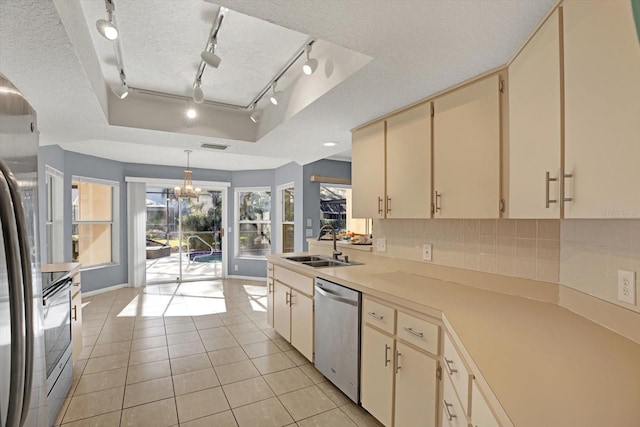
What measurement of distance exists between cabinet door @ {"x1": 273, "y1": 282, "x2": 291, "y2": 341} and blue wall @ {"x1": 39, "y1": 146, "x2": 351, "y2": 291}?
211 centimetres

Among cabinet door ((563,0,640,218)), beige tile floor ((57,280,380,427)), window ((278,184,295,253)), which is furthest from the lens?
window ((278,184,295,253))

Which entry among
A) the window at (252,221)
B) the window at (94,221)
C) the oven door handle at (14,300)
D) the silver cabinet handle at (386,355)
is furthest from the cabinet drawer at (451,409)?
the window at (94,221)

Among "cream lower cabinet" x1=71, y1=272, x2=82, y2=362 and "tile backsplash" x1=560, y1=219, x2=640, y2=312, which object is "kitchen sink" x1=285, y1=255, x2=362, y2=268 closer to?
"tile backsplash" x1=560, y1=219, x2=640, y2=312

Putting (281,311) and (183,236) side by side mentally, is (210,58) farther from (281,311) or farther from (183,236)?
(183,236)

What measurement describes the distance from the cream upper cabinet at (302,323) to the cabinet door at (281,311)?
0.33 ft

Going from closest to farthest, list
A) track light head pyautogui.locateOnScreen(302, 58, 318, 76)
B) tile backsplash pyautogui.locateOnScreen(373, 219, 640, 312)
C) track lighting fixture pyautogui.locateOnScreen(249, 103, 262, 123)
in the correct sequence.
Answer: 1. tile backsplash pyautogui.locateOnScreen(373, 219, 640, 312)
2. track light head pyautogui.locateOnScreen(302, 58, 318, 76)
3. track lighting fixture pyautogui.locateOnScreen(249, 103, 262, 123)

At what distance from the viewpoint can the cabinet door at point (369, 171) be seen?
8.60 ft

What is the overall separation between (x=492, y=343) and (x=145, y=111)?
3.25 metres

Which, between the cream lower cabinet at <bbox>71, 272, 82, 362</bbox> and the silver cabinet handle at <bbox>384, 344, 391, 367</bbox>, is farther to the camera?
the cream lower cabinet at <bbox>71, 272, 82, 362</bbox>

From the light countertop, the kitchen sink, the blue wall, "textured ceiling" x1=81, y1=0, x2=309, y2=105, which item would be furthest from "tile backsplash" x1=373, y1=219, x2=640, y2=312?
the blue wall

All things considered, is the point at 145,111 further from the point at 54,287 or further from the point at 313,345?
the point at 313,345

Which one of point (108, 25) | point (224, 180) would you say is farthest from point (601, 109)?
point (224, 180)

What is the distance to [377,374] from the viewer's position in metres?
1.99

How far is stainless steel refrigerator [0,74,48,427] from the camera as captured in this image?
762 millimetres
